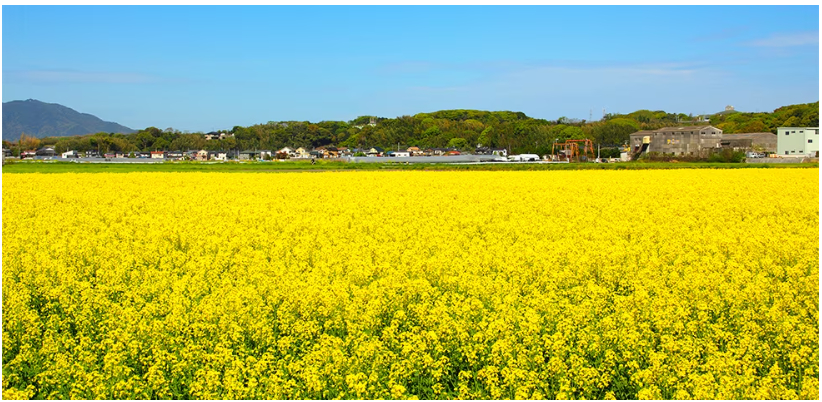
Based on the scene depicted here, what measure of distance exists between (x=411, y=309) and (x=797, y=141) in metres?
88.8

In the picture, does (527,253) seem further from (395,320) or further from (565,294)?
(395,320)

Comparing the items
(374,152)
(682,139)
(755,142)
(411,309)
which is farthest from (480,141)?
(411,309)

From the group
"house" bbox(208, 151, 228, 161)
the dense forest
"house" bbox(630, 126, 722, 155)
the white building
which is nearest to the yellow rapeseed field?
the white building

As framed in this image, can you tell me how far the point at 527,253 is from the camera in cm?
1069

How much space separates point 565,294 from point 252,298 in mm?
3763

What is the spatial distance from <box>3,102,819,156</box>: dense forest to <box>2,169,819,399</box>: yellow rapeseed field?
97.8 m

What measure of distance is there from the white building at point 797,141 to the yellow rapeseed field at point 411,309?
75.0 metres

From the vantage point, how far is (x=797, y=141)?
83875 mm

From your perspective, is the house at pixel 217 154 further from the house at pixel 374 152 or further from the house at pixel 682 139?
the house at pixel 682 139

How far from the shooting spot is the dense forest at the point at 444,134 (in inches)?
5098

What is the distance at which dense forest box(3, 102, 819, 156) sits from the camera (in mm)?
129500

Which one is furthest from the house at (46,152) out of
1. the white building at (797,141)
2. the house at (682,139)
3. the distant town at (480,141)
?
the white building at (797,141)

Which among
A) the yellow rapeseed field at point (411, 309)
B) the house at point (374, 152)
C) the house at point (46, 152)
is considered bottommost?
the yellow rapeseed field at point (411, 309)

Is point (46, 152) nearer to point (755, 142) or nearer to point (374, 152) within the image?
point (374, 152)
